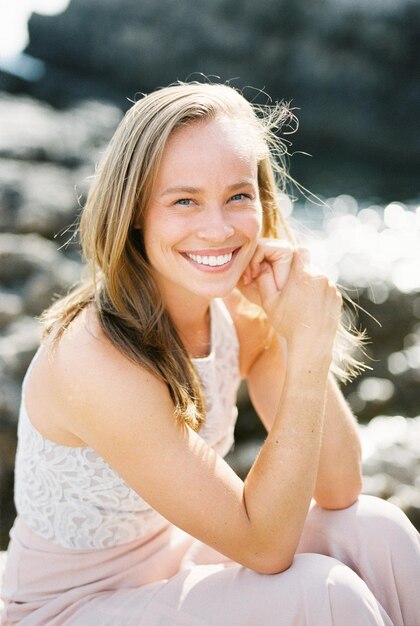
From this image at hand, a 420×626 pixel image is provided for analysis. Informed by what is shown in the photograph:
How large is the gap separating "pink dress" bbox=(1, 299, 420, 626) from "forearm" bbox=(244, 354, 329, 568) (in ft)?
0.37

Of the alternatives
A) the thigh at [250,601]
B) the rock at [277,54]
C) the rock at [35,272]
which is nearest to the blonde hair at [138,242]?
the thigh at [250,601]

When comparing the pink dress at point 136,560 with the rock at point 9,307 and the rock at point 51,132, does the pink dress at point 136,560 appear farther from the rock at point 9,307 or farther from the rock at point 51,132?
the rock at point 51,132

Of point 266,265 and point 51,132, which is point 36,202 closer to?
point 51,132

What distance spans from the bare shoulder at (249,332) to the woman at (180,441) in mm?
270

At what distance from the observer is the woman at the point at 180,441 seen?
6.61 feet

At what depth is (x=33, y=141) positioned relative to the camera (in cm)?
868

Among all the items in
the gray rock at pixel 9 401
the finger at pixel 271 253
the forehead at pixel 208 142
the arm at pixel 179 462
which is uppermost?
the forehead at pixel 208 142

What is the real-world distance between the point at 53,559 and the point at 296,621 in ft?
2.48

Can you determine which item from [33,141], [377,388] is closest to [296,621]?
[377,388]

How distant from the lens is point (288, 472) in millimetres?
2064

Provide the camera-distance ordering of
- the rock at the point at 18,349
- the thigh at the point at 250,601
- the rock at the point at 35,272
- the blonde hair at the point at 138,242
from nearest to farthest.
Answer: the thigh at the point at 250,601 < the blonde hair at the point at 138,242 < the rock at the point at 18,349 < the rock at the point at 35,272

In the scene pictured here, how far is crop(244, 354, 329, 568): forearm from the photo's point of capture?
202 centimetres

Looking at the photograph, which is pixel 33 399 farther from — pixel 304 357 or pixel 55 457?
pixel 304 357

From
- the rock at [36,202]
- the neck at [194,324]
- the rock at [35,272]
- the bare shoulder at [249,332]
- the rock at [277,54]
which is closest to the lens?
the neck at [194,324]
